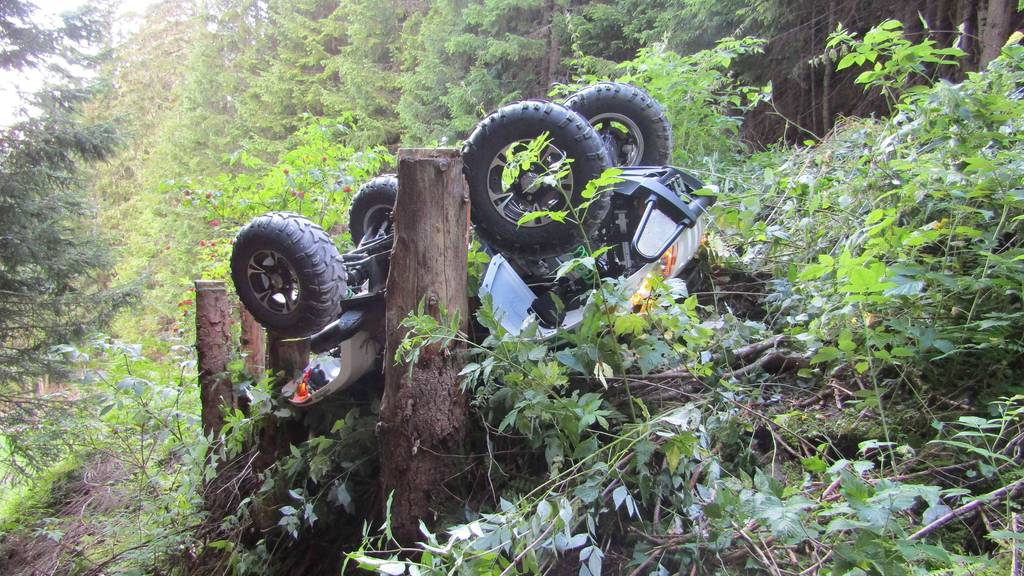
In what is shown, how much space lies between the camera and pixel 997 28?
5.14m

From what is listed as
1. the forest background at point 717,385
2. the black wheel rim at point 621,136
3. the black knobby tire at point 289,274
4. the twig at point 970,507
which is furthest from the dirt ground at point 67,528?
the twig at point 970,507

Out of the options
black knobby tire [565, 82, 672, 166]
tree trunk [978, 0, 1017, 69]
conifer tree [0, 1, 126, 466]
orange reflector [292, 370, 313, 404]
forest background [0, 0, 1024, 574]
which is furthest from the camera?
conifer tree [0, 1, 126, 466]

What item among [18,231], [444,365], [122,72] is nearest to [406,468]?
[444,365]

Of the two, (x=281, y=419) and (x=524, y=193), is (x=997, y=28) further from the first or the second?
(x=281, y=419)

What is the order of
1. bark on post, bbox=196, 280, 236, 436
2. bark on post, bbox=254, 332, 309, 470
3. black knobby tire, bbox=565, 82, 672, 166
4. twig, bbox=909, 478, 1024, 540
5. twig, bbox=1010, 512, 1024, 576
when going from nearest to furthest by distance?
1. twig, bbox=1010, 512, 1024, 576
2. twig, bbox=909, 478, 1024, 540
3. bark on post, bbox=254, 332, 309, 470
4. bark on post, bbox=196, 280, 236, 436
5. black knobby tire, bbox=565, 82, 672, 166

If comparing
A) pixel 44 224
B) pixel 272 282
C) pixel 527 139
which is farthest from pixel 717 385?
pixel 44 224

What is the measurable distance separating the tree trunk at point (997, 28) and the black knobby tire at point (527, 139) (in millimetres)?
4565

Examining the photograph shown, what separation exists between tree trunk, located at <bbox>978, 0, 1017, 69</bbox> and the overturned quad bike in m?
3.93

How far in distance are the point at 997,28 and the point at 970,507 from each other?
5481 millimetres

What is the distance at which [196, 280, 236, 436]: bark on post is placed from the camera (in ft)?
12.8

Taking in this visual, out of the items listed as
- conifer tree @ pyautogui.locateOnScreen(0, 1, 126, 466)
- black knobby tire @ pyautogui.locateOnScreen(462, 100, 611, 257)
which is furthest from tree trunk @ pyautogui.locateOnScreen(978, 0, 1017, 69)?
conifer tree @ pyautogui.locateOnScreen(0, 1, 126, 466)

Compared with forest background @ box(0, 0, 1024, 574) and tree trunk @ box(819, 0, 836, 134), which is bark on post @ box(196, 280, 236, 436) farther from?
tree trunk @ box(819, 0, 836, 134)

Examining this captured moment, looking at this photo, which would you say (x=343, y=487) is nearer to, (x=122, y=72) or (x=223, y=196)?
(x=223, y=196)

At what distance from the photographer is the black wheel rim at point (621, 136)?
4.07 metres
